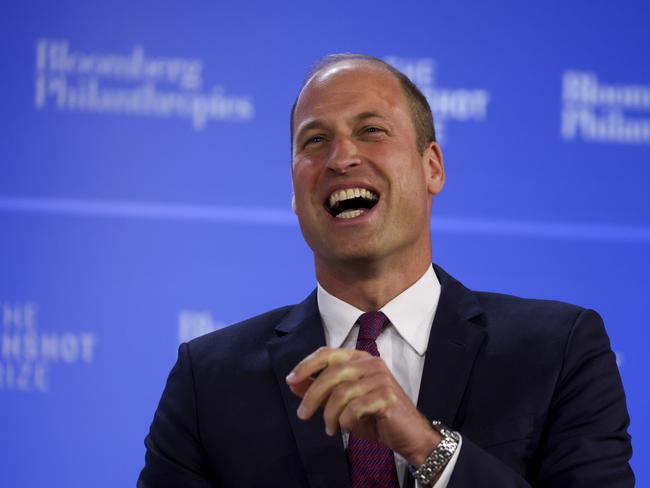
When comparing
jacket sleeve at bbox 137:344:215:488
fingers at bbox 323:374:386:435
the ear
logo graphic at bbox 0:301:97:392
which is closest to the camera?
fingers at bbox 323:374:386:435

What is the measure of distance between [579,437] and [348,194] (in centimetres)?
61

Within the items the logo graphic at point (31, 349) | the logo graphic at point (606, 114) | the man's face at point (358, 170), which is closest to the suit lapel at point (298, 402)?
the man's face at point (358, 170)

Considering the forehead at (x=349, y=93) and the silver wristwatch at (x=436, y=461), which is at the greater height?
the forehead at (x=349, y=93)

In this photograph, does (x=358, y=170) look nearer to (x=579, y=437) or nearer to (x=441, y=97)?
(x=579, y=437)

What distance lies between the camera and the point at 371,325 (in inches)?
78.6

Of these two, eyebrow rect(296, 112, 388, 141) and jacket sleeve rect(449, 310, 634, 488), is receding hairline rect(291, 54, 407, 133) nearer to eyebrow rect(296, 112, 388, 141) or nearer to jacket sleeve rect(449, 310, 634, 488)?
eyebrow rect(296, 112, 388, 141)

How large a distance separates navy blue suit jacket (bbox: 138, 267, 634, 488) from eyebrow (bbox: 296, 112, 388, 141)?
35 centimetres

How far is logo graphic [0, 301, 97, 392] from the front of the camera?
286cm

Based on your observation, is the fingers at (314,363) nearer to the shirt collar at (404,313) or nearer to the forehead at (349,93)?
the shirt collar at (404,313)

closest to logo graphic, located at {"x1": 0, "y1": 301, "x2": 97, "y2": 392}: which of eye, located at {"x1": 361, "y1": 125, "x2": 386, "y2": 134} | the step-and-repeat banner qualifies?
the step-and-repeat banner

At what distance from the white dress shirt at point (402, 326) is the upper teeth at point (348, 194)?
0.63 feet

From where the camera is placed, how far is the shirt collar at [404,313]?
200 cm

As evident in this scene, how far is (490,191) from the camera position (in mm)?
3168

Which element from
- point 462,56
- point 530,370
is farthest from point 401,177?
point 462,56
